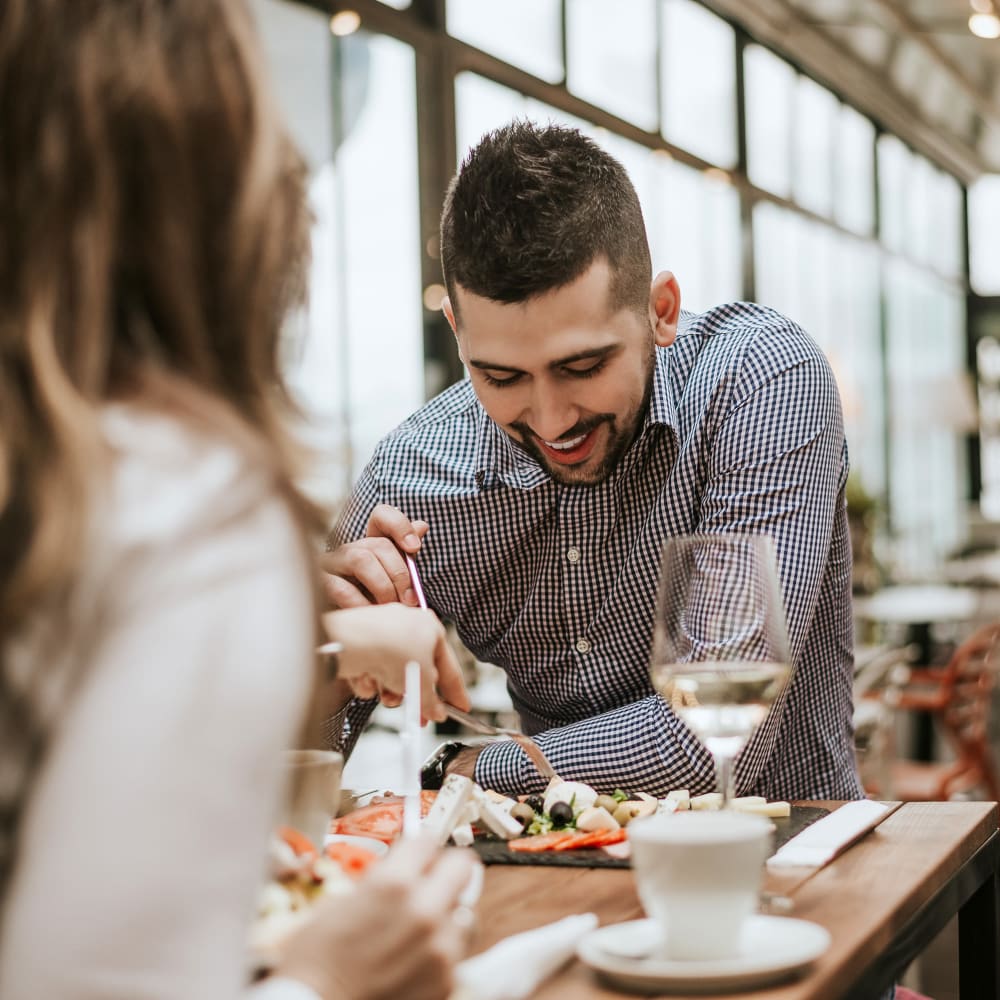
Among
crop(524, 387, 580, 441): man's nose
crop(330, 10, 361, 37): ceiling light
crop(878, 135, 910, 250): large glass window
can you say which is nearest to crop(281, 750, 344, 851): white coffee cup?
crop(524, 387, 580, 441): man's nose

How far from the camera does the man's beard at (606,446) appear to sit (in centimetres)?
179

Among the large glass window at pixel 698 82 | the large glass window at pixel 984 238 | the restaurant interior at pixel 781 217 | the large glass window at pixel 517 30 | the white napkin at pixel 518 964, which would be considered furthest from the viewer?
the large glass window at pixel 984 238

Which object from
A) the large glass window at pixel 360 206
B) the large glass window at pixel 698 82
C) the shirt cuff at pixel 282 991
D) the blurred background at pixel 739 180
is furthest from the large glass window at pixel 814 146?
the shirt cuff at pixel 282 991

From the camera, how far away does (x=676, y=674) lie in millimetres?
1143

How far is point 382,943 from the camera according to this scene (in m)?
0.73

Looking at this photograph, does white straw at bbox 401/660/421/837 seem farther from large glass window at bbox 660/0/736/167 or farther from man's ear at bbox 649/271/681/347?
large glass window at bbox 660/0/736/167

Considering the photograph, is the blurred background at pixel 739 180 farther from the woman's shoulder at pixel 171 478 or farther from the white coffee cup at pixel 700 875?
the white coffee cup at pixel 700 875

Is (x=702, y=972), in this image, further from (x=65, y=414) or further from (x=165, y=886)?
(x=65, y=414)

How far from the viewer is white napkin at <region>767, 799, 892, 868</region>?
1.21 metres

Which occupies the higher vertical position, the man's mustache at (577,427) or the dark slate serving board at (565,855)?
the man's mustache at (577,427)

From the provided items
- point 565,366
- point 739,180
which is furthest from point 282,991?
point 739,180

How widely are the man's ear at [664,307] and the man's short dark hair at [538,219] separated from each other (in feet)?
0.07

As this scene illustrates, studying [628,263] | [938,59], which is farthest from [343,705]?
[938,59]

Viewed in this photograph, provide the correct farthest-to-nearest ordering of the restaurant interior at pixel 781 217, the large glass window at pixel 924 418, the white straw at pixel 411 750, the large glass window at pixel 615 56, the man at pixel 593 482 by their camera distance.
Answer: the large glass window at pixel 924 418
the large glass window at pixel 615 56
the restaurant interior at pixel 781 217
the man at pixel 593 482
the white straw at pixel 411 750
